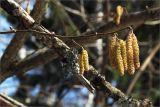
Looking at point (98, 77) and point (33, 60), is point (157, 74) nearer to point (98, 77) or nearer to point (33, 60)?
point (33, 60)

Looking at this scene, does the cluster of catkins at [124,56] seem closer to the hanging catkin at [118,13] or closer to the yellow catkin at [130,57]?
the yellow catkin at [130,57]

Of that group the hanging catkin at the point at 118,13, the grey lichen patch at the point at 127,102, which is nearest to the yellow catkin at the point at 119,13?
the hanging catkin at the point at 118,13

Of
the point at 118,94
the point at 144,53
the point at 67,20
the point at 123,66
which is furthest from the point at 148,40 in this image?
the point at 123,66

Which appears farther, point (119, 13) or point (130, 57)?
point (119, 13)

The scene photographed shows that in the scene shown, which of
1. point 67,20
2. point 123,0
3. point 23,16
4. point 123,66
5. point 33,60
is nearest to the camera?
point 123,66

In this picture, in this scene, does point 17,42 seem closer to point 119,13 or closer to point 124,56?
point 119,13

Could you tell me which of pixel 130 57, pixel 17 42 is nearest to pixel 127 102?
pixel 130 57

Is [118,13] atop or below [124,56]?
atop

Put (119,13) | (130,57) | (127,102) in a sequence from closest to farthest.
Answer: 1. (130,57)
2. (127,102)
3. (119,13)
